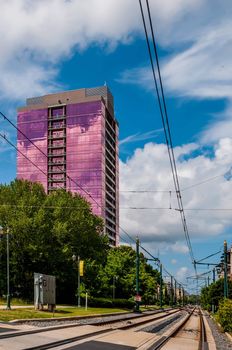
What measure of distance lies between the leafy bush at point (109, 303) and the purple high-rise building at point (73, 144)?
83.0 meters

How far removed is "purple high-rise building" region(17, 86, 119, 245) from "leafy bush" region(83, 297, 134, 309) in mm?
83036

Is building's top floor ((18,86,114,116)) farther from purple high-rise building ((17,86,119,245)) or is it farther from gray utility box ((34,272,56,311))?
gray utility box ((34,272,56,311))

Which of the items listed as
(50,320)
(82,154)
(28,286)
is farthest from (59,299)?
(82,154)

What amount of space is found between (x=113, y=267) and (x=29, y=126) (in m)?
105

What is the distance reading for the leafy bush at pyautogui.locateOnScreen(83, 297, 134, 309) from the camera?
64.5 m

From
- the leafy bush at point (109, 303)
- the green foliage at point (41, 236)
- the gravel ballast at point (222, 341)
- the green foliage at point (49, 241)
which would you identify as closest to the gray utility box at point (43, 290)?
the gravel ballast at point (222, 341)

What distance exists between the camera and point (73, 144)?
557 ft

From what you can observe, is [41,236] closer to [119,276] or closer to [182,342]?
[119,276]

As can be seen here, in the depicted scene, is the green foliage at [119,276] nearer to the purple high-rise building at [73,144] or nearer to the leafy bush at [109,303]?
the leafy bush at [109,303]

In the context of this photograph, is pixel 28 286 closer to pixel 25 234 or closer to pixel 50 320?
pixel 25 234

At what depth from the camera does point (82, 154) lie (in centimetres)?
16750

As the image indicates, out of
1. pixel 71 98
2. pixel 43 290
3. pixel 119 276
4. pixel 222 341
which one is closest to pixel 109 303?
pixel 119 276

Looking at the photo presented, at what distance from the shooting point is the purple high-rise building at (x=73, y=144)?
16475cm

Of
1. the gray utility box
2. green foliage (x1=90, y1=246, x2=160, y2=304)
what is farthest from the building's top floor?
the gray utility box
